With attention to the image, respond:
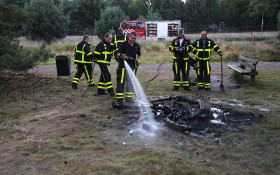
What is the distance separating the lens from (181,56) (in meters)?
11.3

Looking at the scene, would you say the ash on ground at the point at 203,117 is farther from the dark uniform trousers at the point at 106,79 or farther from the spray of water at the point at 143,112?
the dark uniform trousers at the point at 106,79

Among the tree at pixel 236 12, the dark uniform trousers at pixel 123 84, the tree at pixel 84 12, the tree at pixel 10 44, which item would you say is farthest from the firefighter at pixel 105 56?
the tree at pixel 236 12

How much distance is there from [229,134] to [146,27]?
33.4 metres

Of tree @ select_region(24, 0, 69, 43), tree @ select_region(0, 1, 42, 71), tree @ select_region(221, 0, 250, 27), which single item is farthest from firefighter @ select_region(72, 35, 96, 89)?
tree @ select_region(221, 0, 250, 27)

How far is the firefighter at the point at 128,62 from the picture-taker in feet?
29.6

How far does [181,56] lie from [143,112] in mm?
3831

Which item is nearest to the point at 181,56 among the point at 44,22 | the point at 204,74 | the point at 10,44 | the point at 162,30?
the point at 204,74

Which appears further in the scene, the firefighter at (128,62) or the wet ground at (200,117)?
the firefighter at (128,62)

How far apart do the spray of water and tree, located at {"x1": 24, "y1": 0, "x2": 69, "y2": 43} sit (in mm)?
27361

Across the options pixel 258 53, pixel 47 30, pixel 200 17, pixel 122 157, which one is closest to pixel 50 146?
pixel 122 157

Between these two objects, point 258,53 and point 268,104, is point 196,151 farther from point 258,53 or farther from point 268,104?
point 258,53

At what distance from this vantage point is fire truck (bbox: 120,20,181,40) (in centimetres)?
3891

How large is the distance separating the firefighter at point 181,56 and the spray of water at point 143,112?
1388mm

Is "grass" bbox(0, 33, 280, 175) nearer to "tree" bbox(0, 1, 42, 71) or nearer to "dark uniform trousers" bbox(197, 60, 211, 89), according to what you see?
"dark uniform trousers" bbox(197, 60, 211, 89)
